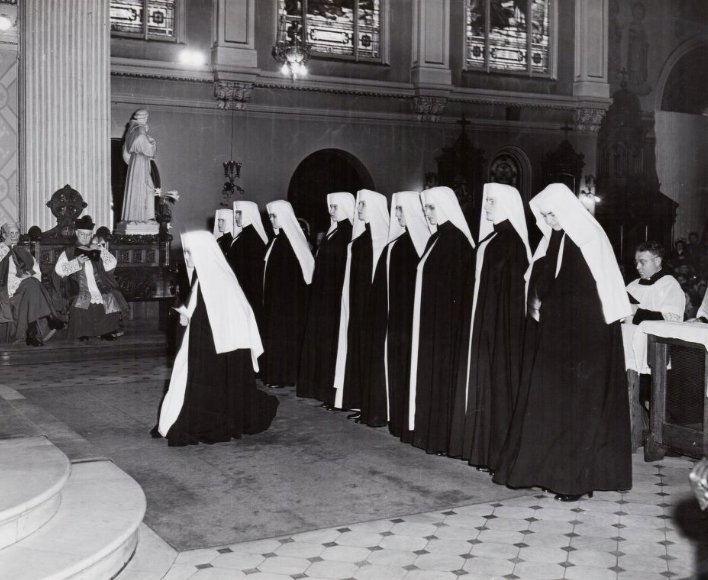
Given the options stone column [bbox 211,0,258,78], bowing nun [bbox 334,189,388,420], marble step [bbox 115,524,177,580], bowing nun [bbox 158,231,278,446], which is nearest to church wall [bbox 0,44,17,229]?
stone column [bbox 211,0,258,78]

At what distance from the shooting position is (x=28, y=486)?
13.8 ft

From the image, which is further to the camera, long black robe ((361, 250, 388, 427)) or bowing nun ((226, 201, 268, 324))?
bowing nun ((226, 201, 268, 324))

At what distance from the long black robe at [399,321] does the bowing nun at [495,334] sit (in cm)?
91

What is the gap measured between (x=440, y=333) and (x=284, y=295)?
2989 mm

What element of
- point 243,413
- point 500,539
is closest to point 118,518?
point 500,539

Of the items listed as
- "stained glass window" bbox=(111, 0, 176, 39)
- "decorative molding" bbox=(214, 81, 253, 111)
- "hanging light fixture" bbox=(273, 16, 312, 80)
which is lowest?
"decorative molding" bbox=(214, 81, 253, 111)

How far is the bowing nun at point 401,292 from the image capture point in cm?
672

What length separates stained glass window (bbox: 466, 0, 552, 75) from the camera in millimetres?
17531

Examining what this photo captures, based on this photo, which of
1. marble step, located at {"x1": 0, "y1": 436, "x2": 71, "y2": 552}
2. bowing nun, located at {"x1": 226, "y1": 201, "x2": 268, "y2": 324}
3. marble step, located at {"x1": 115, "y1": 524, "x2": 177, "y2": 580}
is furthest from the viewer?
bowing nun, located at {"x1": 226, "y1": 201, "x2": 268, "y2": 324}

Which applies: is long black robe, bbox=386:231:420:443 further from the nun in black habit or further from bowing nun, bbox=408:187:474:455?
bowing nun, bbox=408:187:474:455

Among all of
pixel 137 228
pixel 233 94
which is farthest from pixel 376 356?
pixel 233 94

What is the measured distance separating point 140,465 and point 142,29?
407 inches

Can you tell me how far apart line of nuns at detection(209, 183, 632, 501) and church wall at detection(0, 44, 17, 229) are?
6538mm

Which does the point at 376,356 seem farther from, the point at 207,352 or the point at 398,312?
the point at 207,352
